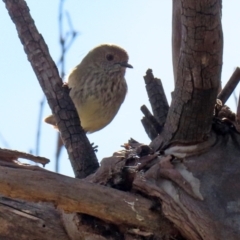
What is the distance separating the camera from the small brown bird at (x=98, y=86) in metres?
5.77

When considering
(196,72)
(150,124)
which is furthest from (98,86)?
(196,72)

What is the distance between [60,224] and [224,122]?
897 mm

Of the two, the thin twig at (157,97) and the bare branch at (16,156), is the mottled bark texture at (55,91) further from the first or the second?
the bare branch at (16,156)

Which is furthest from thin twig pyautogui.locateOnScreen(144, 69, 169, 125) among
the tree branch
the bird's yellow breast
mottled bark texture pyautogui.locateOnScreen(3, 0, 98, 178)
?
the bird's yellow breast

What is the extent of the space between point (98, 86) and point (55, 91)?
8.17 ft

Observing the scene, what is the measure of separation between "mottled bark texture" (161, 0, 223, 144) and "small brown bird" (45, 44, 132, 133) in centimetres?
286

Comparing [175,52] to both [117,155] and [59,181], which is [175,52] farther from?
[59,181]

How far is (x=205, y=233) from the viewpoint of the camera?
2.54 m

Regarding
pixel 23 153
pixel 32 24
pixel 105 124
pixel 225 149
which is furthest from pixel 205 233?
pixel 105 124

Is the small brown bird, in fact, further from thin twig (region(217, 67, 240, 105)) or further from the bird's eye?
thin twig (region(217, 67, 240, 105))

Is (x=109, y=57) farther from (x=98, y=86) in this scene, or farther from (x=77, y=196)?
(x=77, y=196)

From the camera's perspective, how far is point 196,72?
102 inches

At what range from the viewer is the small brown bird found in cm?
577

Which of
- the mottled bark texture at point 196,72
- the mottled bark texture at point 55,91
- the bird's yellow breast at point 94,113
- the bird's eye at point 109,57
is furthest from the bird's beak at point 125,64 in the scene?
the mottled bark texture at point 196,72
